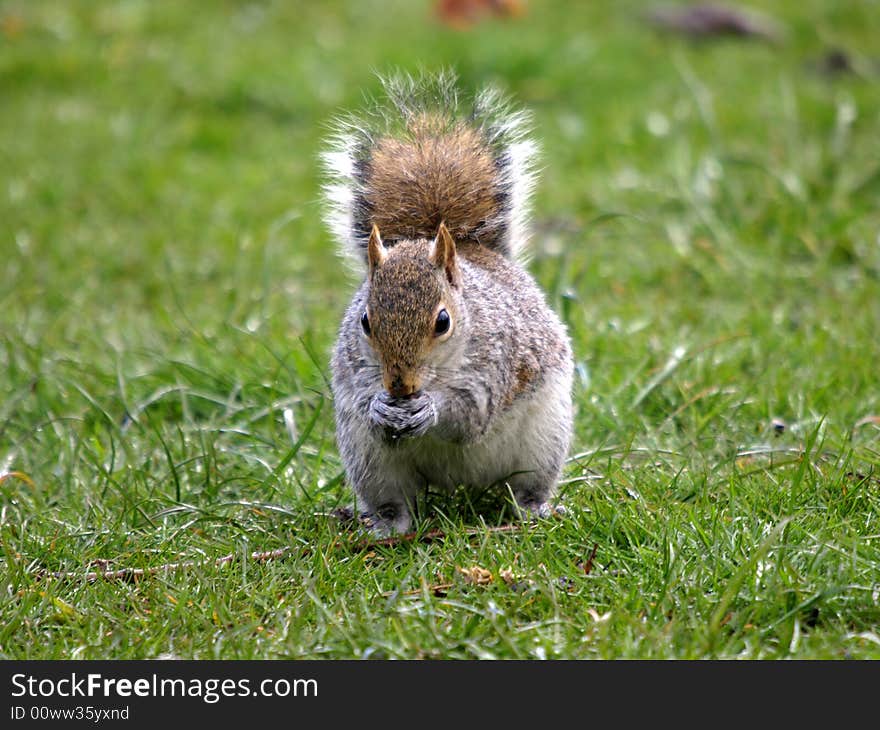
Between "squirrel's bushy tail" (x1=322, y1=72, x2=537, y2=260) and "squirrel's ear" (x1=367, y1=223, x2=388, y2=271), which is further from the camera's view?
"squirrel's bushy tail" (x1=322, y1=72, x2=537, y2=260)

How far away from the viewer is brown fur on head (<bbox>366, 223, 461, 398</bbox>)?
101 inches

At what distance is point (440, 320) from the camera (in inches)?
103

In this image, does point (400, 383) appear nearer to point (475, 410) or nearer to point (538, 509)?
point (475, 410)

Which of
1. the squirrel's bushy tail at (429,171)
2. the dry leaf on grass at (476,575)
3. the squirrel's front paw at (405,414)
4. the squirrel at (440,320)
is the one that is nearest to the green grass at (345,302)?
the dry leaf on grass at (476,575)

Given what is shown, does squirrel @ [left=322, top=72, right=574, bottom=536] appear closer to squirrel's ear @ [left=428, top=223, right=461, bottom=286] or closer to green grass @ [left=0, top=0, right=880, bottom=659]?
squirrel's ear @ [left=428, top=223, right=461, bottom=286]

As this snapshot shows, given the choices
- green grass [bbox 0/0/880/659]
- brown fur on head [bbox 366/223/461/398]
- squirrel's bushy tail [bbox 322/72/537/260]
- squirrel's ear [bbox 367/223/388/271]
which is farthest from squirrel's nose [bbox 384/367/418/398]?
squirrel's bushy tail [bbox 322/72/537/260]

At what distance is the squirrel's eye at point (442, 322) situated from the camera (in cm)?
262

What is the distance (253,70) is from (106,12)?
162cm

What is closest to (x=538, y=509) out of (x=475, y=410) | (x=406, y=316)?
(x=475, y=410)

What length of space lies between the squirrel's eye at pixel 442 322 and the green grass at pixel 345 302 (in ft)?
1.51

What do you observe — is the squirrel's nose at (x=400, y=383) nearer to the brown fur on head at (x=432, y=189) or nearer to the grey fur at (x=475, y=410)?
the grey fur at (x=475, y=410)

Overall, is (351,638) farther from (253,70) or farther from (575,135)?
(253,70)

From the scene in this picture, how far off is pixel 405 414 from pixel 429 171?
30.7 inches
